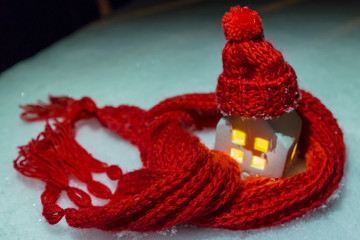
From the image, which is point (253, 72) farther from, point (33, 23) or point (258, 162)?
point (33, 23)

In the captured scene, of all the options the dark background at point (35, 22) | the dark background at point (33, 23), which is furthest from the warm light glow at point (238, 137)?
the dark background at point (33, 23)

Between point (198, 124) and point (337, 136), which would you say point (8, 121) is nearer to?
point (198, 124)

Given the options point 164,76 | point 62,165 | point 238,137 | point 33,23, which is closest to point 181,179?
point 238,137

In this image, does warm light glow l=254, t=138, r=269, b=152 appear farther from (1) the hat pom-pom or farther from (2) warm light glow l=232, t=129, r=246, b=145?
(1) the hat pom-pom

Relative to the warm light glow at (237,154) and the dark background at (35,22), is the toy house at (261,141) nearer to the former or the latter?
the warm light glow at (237,154)

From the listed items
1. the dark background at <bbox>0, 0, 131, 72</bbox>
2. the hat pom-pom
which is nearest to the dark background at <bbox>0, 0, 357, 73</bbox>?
the dark background at <bbox>0, 0, 131, 72</bbox>

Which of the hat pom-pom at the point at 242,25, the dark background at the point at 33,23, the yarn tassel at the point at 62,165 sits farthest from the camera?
the dark background at the point at 33,23
